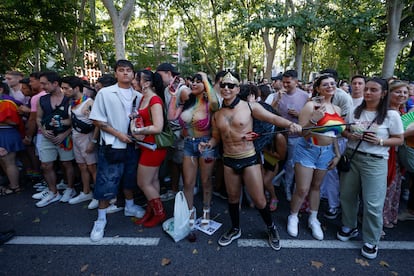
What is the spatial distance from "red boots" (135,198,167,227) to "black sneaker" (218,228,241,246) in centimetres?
92

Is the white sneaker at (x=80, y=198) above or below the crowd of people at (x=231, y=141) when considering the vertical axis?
below

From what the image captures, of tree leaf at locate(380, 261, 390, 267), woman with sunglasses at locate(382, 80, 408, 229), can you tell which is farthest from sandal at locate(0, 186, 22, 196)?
woman with sunglasses at locate(382, 80, 408, 229)

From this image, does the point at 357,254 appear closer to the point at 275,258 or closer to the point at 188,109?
the point at 275,258

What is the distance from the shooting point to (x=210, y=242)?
303cm

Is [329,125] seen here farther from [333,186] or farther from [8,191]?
[8,191]

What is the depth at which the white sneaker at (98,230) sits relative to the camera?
10.0ft

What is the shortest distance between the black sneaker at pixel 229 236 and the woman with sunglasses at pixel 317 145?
724mm

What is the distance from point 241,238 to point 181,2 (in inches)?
578

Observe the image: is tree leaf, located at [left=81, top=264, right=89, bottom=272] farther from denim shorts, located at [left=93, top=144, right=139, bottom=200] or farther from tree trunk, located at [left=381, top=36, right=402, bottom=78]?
tree trunk, located at [left=381, top=36, right=402, bottom=78]

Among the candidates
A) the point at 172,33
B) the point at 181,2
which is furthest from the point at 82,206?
the point at 172,33

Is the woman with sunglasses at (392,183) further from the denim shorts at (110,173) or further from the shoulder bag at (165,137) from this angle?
the denim shorts at (110,173)

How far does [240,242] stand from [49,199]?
3292 millimetres

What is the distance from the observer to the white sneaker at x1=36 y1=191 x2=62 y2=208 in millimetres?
3922

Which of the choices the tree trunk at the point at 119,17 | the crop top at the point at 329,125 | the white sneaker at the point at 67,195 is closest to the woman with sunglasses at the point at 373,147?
the crop top at the point at 329,125
